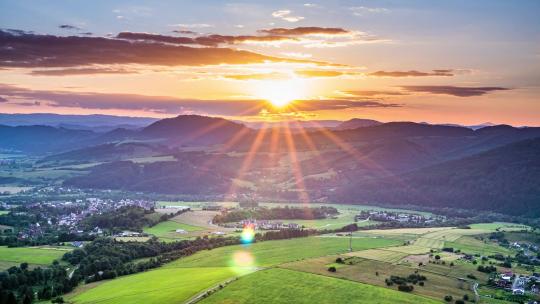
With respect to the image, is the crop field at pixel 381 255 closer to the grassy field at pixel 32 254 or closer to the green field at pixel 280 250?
the green field at pixel 280 250

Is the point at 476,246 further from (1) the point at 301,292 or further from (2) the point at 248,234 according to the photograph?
(1) the point at 301,292

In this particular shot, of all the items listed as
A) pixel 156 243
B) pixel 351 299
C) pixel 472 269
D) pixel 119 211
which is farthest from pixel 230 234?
pixel 351 299

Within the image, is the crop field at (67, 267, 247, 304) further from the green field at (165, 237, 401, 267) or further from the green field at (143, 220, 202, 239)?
the green field at (143, 220, 202, 239)

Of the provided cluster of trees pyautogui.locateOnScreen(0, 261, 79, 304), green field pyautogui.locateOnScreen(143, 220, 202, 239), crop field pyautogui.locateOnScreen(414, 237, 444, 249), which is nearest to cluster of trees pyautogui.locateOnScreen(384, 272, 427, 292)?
crop field pyautogui.locateOnScreen(414, 237, 444, 249)

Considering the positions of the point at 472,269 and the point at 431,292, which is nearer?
the point at 431,292

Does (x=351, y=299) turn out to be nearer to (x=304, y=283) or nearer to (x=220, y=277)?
(x=304, y=283)

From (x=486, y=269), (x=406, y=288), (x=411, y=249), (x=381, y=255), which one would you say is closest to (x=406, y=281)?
(x=406, y=288)
